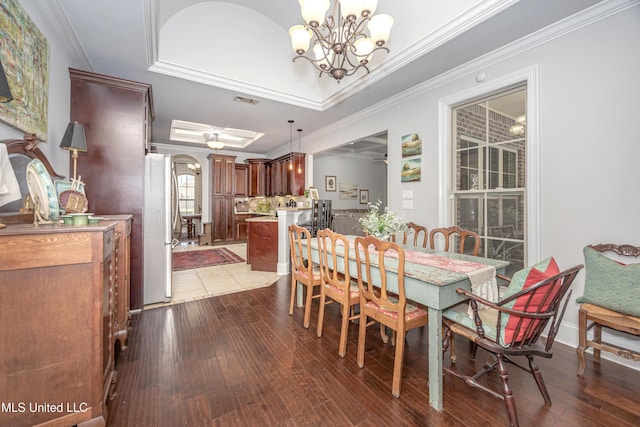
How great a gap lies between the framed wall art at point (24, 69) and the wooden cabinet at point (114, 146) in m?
0.66

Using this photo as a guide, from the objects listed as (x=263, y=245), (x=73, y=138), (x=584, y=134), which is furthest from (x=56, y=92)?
(x=584, y=134)

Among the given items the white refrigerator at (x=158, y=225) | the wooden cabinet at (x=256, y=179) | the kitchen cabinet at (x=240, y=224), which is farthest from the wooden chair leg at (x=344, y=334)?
the wooden cabinet at (x=256, y=179)

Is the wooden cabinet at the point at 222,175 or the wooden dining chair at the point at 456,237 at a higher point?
the wooden cabinet at the point at 222,175

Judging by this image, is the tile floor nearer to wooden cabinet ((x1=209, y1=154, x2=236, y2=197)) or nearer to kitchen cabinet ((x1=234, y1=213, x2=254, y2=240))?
kitchen cabinet ((x1=234, y1=213, x2=254, y2=240))

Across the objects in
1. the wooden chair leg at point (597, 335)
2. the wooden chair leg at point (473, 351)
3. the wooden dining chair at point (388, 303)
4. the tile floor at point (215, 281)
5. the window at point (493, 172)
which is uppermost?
the window at point (493, 172)

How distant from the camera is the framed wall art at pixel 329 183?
28.1 feet

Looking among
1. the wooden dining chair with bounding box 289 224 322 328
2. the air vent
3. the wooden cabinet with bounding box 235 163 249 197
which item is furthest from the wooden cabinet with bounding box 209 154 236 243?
the wooden dining chair with bounding box 289 224 322 328

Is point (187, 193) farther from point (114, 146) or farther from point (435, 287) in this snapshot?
point (435, 287)

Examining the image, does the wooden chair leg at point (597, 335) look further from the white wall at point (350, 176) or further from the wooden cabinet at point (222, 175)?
the wooden cabinet at point (222, 175)

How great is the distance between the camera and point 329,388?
1787 mm

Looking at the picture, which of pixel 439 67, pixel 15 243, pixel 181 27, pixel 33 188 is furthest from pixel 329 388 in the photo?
pixel 181 27

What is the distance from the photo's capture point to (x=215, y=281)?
13.7 feet

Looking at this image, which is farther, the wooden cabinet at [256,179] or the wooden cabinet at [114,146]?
the wooden cabinet at [256,179]

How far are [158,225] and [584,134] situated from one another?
14.5 feet
